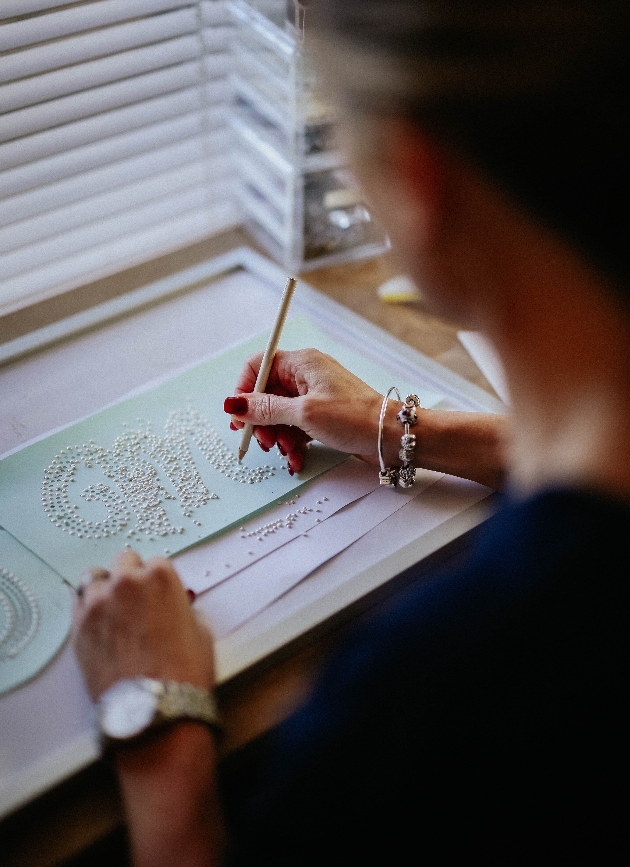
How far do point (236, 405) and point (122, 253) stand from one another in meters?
0.47

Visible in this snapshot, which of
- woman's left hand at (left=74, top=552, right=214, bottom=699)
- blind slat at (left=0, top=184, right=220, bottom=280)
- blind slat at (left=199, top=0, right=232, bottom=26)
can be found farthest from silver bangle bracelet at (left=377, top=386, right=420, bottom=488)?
blind slat at (left=199, top=0, right=232, bottom=26)

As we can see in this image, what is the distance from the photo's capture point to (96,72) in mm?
967

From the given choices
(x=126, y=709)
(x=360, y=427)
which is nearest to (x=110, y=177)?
(x=360, y=427)

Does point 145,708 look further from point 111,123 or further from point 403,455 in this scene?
point 111,123

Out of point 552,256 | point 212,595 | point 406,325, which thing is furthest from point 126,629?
point 406,325

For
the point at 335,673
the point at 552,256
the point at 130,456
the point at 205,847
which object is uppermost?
the point at 552,256

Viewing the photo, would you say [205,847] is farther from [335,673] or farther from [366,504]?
[366,504]

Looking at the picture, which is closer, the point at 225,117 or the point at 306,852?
the point at 306,852

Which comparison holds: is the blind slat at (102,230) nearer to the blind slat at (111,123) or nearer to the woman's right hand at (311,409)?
the blind slat at (111,123)

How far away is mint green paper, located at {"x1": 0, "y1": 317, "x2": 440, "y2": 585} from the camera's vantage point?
0.72 metres

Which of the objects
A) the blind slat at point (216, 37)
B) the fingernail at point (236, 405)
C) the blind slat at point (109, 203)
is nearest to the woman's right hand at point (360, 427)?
the fingernail at point (236, 405)

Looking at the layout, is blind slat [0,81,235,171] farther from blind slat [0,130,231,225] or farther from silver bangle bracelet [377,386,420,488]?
silver bangle bracelet [377,386,420,488]

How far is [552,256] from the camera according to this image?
44 cm

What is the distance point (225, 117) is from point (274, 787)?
38.8 inches
